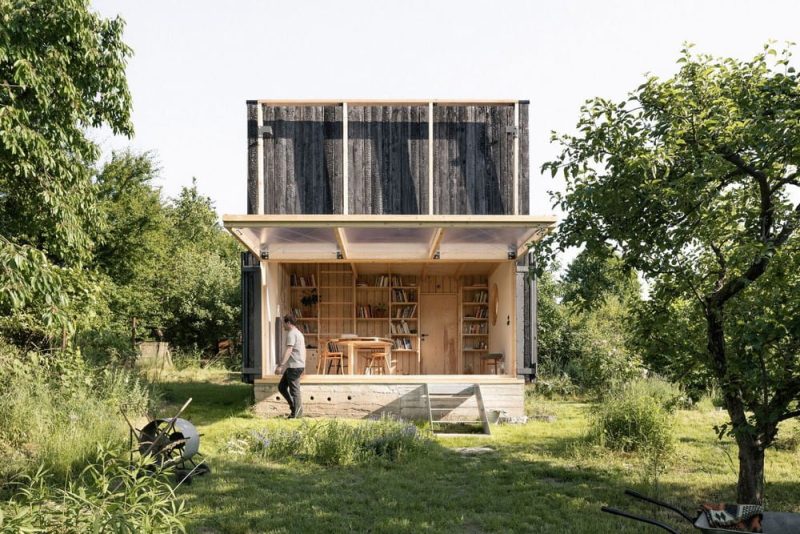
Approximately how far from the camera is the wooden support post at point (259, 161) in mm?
11719

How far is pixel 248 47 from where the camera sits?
7.03 metres

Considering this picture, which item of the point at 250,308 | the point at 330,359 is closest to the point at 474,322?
the point at 330,359

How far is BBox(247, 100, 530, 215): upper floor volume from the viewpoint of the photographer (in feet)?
39.2

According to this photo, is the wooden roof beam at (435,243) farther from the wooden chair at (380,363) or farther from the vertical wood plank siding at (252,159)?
the vertical wood plank siding at (252,159)

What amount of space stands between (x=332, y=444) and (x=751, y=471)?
3.71 metres

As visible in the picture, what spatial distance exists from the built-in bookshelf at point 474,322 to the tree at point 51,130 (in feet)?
25.5

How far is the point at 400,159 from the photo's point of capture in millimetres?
12109

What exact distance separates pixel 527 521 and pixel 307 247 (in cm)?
699

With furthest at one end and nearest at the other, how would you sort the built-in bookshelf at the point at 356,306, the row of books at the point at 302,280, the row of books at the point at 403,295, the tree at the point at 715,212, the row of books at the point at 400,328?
the row of books at the point at 403,295
the row of books at the point at 400,328
the built-in bookshelf at the point at 356,306
the row of books at the point at 302,280
the tree at the point at 715,212

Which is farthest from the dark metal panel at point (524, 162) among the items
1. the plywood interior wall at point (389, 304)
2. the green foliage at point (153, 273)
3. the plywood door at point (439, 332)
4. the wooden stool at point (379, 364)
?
the green foliage at point (153, 273)

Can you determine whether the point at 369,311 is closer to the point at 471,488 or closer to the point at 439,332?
the point at 439,332

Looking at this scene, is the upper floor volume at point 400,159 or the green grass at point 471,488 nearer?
the green grass at point 471,488

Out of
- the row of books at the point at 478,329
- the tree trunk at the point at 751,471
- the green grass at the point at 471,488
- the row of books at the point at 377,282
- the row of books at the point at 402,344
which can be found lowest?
the green grass at the point at 471,488

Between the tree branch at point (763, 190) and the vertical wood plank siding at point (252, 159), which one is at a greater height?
the vertical wood plank siding at point (252, 159)
